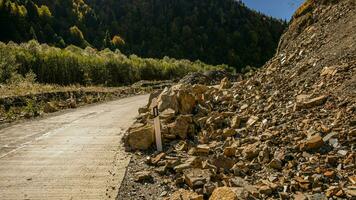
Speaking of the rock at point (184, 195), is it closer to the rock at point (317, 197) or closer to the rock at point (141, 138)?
the rock at point (317, 197)

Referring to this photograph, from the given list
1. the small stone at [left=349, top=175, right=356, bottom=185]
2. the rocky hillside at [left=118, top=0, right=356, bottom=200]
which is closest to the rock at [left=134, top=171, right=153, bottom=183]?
the rocky hillside at [left=118, top=0, right=356, bottom=200]

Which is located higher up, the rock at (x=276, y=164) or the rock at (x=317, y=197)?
the rock at (x=276, y=164)

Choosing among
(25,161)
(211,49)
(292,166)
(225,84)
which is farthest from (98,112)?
(211,49)

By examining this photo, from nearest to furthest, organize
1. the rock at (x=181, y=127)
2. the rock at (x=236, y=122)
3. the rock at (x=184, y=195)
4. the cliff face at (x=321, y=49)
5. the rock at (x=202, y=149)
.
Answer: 1. the rock at (x=184, y=195)
2. the cliff face at (x=321, y=49)
3. the rock at (x=202, y=149)
4. the rock at (x=236, y=122)
5. the rock at (x=181, y=127)

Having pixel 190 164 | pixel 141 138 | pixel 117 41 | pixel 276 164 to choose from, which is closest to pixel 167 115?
pixel 141 138

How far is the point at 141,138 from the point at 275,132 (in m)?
3.67

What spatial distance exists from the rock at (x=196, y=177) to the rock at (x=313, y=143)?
1738 mm

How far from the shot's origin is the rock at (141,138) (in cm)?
1055

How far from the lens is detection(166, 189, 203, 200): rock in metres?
6.48

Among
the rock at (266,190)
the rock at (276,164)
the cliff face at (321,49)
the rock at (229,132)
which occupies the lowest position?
the rock at (266,190)

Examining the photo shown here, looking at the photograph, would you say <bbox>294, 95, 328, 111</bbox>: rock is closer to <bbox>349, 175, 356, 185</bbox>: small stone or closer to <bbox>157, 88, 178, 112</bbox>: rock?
<bbox>349, 175, 356, 185</bbox>: small stone

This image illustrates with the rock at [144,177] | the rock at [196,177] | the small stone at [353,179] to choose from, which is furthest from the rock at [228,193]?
the rock at [144,177]

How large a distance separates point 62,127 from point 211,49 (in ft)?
459

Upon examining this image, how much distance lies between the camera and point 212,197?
6340 mm
